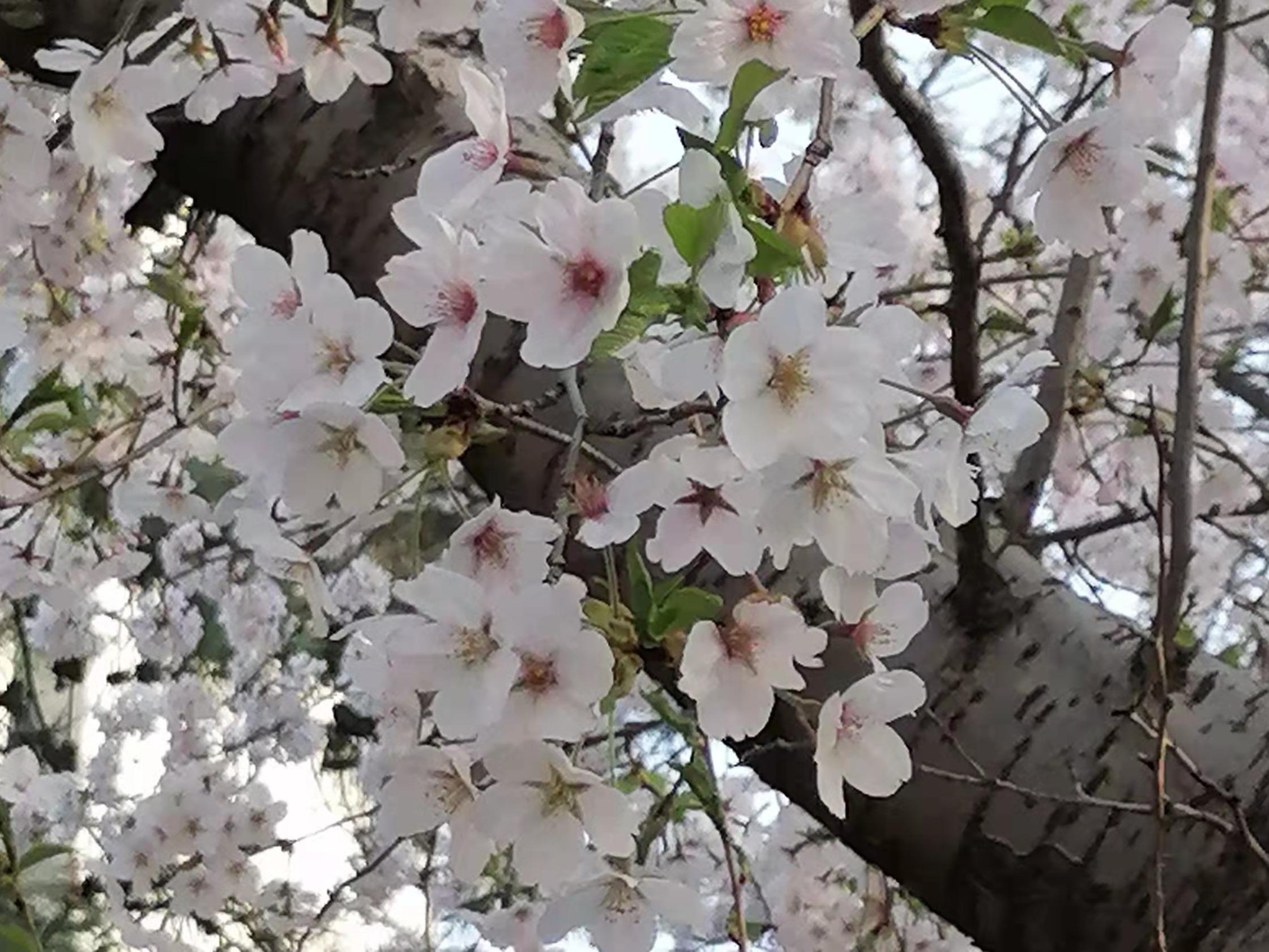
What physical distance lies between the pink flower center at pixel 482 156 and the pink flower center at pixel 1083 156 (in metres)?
0.26

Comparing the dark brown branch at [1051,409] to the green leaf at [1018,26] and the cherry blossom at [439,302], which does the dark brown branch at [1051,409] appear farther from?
the cherry blossom at [439,302]

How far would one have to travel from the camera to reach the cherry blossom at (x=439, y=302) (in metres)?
0.47

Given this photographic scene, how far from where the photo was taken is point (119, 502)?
3.43ft

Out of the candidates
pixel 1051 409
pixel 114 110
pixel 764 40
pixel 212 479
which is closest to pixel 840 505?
pixel 764 40

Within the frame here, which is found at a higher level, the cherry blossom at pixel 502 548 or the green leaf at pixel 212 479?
the cherry blossom at pixel 502 548

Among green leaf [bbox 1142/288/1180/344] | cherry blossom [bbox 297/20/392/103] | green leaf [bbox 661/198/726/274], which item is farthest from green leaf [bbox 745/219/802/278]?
green leaf [bbox 1142/288/1180/344]

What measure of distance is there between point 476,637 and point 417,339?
1.36 ft

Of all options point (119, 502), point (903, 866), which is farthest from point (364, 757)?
point (903, 866)

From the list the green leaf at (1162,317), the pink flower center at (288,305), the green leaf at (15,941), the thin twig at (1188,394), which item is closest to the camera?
the pink flower center at (288,305)

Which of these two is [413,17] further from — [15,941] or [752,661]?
[15,941]

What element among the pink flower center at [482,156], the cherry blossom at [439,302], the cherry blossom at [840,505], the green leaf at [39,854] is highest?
the pink flower center at [482,156]

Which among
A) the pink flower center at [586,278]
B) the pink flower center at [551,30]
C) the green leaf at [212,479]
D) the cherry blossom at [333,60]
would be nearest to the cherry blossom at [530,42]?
the pink flower center at [551,30]

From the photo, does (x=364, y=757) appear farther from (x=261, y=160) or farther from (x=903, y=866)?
(x=903, y=866)

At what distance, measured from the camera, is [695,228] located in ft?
1.41
